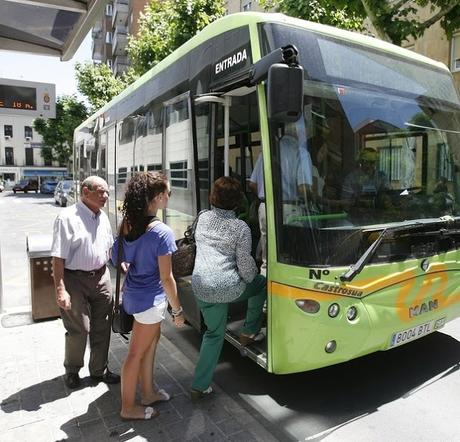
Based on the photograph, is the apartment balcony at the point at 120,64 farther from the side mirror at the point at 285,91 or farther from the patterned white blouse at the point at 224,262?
the side mirror at the point at 285,91

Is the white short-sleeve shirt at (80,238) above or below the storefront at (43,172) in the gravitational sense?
below

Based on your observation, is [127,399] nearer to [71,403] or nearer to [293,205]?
[71,403]

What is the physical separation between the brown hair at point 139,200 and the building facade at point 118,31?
43907mm

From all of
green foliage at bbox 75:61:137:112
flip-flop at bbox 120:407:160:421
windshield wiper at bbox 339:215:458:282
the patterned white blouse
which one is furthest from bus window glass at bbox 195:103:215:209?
green foliage at bbox 75:61:137:112

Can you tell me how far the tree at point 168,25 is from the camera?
1361 cm

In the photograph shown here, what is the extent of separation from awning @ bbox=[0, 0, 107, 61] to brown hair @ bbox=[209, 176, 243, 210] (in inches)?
66.2

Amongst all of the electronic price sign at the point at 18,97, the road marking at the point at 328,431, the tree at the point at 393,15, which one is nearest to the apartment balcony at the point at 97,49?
the tree at the point at 393,15

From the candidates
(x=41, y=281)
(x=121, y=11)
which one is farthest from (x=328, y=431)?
(x=121, y=11)

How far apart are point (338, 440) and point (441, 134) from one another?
2.82 metres

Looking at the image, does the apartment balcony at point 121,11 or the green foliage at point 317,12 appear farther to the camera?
the apartment balcony at point 121,11

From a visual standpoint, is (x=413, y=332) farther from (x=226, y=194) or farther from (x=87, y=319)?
(x=87, y=319)

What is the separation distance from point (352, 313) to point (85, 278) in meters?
2.15

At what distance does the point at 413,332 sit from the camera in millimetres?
3682

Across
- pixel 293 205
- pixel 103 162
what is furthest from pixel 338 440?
pixel 103 162
